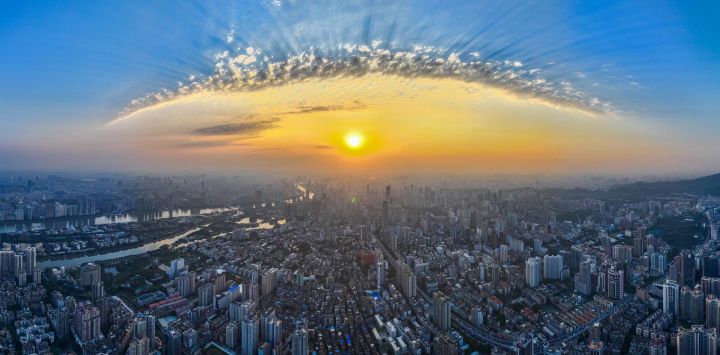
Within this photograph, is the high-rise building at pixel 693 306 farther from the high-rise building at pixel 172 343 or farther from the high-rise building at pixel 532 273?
the high-rise building at pixel 172 343

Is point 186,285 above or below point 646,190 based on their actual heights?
below

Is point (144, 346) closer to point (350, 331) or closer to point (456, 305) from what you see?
point (350, 331)

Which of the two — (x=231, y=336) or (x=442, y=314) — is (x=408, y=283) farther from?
(x=231, y=336)

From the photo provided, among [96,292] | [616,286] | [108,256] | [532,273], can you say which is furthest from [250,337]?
[108,256]

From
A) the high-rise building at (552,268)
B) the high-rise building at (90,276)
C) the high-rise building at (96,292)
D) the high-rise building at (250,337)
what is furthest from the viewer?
the high-rise building at (552,268)

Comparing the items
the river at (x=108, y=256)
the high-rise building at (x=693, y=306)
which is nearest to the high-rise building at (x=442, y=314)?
the high-rise building at (x=693, y=306)

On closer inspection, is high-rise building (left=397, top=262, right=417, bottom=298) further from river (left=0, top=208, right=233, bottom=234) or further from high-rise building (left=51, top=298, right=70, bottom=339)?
river (left=0, top=208, right=233, bottom=234)

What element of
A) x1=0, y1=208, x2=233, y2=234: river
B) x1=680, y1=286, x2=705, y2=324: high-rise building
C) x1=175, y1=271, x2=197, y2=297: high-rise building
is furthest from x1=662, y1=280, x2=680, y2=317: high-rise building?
x1=0, y1=208, x2=233, y2=234: river
